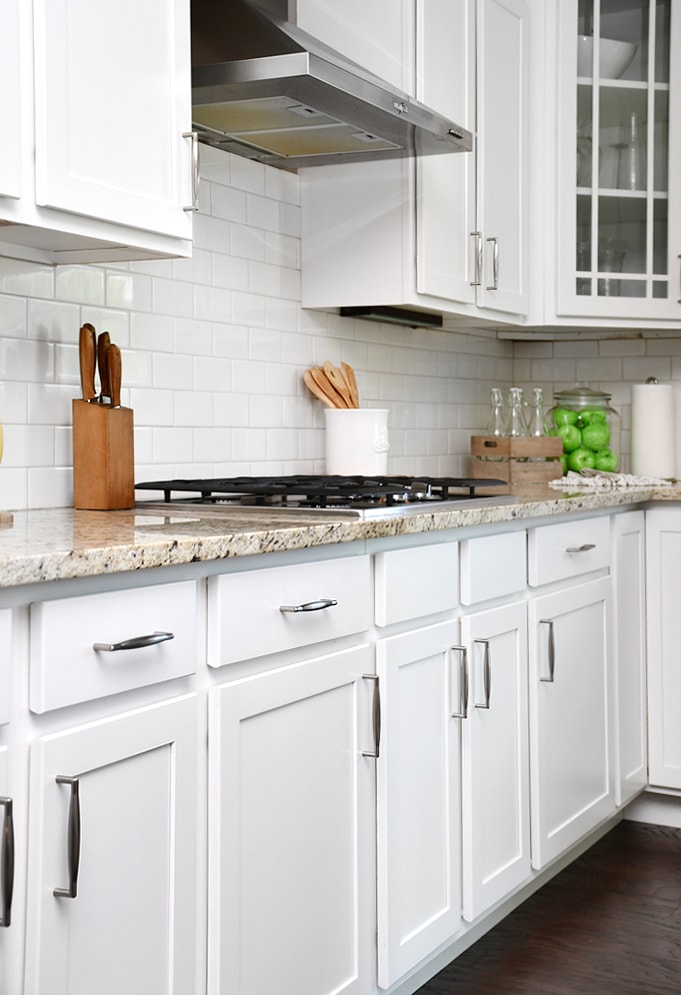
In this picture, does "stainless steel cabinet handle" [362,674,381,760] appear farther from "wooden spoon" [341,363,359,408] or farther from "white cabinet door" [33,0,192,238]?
"wooden spoon" [341,363,359,408]

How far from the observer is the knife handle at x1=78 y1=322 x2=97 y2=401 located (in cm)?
Answer: 220

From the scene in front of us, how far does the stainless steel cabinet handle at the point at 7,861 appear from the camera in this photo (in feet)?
4.21

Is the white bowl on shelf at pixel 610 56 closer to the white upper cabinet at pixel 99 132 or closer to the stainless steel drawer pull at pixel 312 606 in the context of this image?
the white upper cabinet at pixel 99 132

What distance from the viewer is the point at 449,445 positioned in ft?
12.6

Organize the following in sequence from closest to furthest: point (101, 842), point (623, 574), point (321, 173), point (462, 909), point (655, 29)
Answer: point (101, 842)
point (462, 909)
point (321, 173)
point (623, 574)
point (655, 29)

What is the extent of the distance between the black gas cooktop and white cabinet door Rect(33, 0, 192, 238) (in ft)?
1.64

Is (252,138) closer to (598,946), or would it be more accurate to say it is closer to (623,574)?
(623,574)

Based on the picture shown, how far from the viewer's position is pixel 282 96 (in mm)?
2363

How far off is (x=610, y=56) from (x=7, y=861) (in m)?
3.21

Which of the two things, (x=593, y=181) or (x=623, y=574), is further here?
(x=593, y=181)

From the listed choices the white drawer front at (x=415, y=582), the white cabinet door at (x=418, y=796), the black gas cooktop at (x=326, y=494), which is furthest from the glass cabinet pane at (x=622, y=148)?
the white cabinet door at (x=418, y=796)

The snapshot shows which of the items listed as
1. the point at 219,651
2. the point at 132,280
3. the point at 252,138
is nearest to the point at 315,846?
the point at 219,651

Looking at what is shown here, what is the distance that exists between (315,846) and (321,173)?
5.87 feet

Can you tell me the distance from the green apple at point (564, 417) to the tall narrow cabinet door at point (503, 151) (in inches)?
17.9
